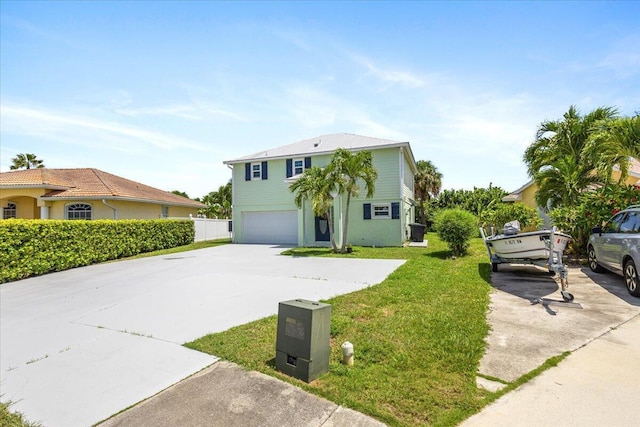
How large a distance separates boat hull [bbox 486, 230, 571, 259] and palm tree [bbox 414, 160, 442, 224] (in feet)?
76.9

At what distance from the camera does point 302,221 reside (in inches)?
696

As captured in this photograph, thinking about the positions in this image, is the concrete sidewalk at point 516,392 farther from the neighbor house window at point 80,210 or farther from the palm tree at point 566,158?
the neighbor house window at point 80,210

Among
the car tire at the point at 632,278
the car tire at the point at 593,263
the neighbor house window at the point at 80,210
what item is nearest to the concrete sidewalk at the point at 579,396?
the car tire at the point at 632,278

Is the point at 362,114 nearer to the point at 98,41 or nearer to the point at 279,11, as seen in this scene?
the point at 279,11

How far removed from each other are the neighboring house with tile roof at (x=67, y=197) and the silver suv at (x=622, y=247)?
22.2 m

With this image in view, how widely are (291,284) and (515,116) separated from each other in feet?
33.9

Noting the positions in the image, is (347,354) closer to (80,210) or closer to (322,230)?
(322,230)

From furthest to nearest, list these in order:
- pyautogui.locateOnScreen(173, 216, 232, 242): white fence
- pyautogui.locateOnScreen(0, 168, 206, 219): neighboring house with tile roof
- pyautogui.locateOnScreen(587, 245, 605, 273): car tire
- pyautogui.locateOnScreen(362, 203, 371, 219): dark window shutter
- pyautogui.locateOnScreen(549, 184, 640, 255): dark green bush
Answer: pyautogui.locateOnScreen(173, 216, 232, 242): white fence
pyautogui.locateOnScreen(0, 168, 206, 219): neighboring house with tile roof
pyautogui.locateOnScreen(362, 203, 371, 219): dark window shutter
pyautogui.locateOnScreen(549, 184, 640, 255): dark green bush
pyautogui.locateOnScreen(587, 245, 605, 273): car tire

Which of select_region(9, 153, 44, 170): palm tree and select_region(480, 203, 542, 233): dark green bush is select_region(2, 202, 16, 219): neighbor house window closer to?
select_region(9, 153, 44, 170): palm tree

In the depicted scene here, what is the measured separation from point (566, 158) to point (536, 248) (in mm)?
6019

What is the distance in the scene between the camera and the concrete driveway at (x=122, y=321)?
126 inches

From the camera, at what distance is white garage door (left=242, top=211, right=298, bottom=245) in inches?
752

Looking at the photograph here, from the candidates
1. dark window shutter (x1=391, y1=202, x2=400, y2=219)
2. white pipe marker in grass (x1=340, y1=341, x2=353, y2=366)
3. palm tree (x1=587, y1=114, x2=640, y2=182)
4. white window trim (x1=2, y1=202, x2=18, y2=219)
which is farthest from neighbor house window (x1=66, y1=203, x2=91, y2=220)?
palm tree (x1=587, y1=114, x2=640, y2=182)

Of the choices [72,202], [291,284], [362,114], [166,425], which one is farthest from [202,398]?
[72,202]
